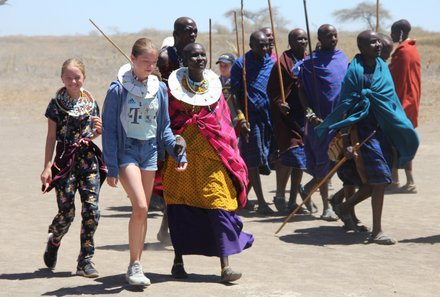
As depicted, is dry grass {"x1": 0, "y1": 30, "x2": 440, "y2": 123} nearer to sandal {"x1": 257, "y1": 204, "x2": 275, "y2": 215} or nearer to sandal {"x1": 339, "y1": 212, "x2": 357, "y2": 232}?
sandal {"x1": 257, "y1": 204, "x2": 275, "y2": 215}

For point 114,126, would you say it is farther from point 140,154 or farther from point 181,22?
point 181,22

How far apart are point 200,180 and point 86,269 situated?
3.31 feet

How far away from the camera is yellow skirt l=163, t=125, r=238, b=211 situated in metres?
7.83

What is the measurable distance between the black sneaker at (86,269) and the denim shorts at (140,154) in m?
0.88

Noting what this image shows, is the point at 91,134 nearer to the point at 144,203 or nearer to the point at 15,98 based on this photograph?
the point at 144,203

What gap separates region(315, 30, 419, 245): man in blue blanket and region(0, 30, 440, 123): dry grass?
41.1 ft

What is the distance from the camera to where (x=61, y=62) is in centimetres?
4538

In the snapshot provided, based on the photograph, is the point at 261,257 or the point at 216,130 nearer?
the point at 216,130

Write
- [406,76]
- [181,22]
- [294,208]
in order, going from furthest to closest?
[406,76]
[294,208]
[181,22]

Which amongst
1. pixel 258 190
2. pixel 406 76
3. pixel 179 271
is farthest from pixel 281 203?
pixel 179 271

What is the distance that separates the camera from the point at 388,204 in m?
12.2

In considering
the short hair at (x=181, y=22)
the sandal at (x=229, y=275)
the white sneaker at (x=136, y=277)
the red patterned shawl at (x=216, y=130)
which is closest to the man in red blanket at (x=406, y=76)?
the short hair at (x=181, y=22)

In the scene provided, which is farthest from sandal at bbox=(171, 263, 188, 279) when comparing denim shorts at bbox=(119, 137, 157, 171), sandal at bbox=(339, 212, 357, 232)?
sandal at bbox=(339, 212, 357, 232)

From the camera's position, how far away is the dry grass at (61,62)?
29.6m
